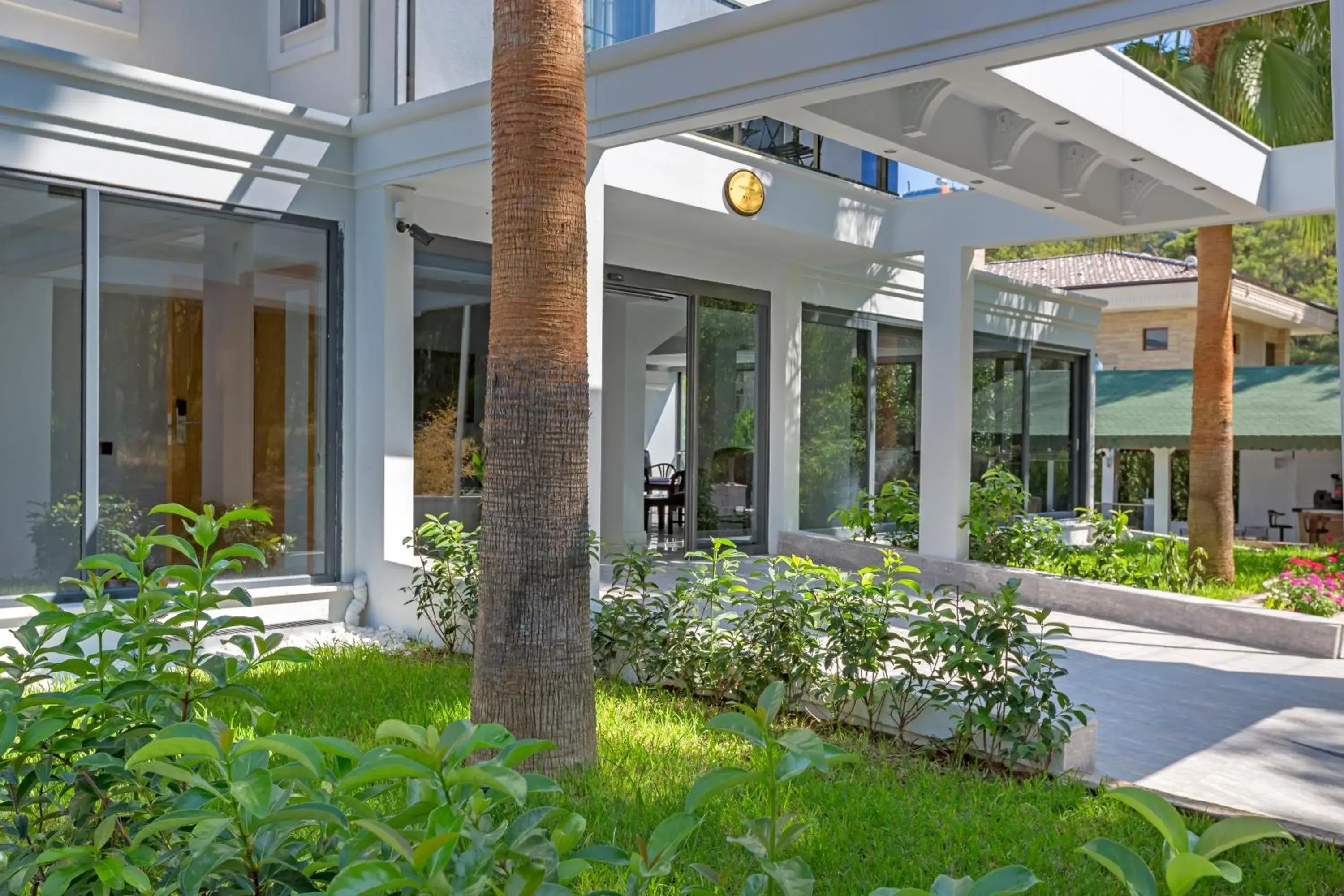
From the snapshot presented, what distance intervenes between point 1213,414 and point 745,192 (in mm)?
5133

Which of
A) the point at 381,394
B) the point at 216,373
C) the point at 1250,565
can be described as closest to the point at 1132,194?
the point at 1250,565

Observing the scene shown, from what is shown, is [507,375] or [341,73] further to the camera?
[341,73]

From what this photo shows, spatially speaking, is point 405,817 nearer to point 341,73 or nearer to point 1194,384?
point 341,73

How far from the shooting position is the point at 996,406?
1608 centimetres

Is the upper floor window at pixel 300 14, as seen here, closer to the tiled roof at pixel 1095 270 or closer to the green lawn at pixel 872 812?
the green lawn at pixel 872 812

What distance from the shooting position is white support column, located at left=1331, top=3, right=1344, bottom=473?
4246 mm

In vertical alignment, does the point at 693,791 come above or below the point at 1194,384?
below

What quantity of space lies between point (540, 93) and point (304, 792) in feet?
12.1

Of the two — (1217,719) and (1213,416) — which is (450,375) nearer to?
(1217,719)

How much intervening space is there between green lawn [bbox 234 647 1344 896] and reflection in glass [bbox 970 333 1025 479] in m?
10.5

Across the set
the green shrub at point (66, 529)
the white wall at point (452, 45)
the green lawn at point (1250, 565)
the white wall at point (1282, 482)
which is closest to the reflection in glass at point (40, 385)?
the green shrub at point (66, 529)

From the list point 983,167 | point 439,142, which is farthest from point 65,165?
point 983,167

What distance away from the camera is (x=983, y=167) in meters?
8.48

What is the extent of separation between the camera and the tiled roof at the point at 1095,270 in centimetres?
2573
